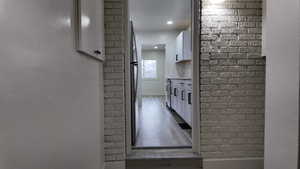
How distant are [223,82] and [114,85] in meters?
1.29

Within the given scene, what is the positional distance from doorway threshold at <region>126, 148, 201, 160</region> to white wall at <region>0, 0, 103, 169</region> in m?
1.11

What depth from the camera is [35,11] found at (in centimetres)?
78

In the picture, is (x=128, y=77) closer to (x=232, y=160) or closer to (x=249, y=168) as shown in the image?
(x=232, y=160)

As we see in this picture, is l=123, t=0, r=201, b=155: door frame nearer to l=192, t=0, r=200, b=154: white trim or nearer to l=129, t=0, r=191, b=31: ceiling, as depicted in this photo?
l=192, t=0, r=200, b=154: white trim

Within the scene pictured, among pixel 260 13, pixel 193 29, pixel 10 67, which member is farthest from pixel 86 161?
pixel 260 13

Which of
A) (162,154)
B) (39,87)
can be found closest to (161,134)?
(162,154)

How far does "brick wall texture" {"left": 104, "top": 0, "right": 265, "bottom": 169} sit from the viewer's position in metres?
2.31

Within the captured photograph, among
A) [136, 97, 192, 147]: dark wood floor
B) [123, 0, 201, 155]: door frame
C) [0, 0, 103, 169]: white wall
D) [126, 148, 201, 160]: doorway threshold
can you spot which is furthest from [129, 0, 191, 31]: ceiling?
[0, 0, 103, 169]: white wall

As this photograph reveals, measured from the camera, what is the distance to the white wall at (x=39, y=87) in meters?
0.63

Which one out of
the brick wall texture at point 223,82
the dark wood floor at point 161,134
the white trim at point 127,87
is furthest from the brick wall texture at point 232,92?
the white trim at point 127,87

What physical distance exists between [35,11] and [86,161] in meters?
1.19

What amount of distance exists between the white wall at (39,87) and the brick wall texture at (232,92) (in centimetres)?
154

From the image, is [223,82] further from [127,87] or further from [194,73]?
[127,87]

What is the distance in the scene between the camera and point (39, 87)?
813 mm
